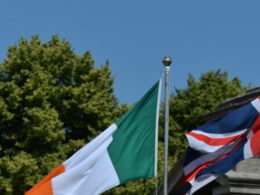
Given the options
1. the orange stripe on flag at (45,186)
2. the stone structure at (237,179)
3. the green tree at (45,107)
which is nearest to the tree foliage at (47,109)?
the green tree at (45,107)

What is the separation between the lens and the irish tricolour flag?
369 inches

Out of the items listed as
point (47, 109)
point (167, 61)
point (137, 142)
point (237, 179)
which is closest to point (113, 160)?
point (137, 142)

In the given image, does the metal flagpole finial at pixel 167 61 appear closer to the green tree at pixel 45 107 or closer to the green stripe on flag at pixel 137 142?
the green stripe on flag at pixel 137 142

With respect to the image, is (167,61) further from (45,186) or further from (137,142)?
(45,186)

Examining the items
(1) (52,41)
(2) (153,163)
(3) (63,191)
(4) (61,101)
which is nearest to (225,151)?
(2) (153,163)

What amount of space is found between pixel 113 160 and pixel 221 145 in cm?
217

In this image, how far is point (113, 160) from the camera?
9.51 metres

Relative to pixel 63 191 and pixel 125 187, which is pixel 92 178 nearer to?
pixel 63 191

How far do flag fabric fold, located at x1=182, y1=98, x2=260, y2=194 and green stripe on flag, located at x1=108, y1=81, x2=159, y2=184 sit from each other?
0.78 meters

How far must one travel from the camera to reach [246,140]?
31.7ft

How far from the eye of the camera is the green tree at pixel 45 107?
27609 millimetres

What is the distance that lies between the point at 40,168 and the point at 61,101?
16.7 ft

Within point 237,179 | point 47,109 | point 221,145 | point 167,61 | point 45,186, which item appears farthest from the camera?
point 47,109

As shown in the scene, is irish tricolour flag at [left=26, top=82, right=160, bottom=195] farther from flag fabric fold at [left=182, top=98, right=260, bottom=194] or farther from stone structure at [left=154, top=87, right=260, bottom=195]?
stone structure at [left=154, top=87, right=260, bottom=195]
